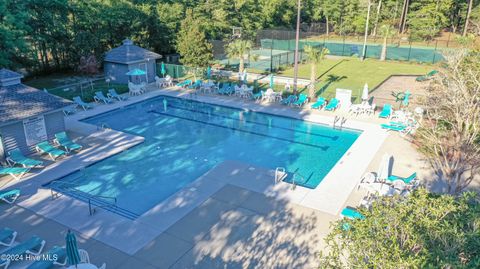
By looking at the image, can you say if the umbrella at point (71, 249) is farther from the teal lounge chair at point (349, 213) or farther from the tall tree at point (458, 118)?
the tall tree at point (458, 118)

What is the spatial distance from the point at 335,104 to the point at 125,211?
43.7 feet

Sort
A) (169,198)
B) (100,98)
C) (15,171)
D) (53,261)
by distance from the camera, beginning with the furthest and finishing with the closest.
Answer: (100,98)
(15,171)
(169,198)
(53,261)

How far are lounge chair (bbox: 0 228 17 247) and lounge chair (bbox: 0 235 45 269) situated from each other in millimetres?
582

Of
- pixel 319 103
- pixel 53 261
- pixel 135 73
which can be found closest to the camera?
pixel 53 261

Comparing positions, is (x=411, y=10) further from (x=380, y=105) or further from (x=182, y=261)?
(x=182, y=261)

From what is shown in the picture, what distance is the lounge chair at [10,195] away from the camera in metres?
10.6

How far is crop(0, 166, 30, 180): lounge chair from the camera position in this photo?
39.8ft

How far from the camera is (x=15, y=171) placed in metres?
12.2

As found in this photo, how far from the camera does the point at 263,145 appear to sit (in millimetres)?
16203

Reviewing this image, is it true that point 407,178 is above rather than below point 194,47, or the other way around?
below

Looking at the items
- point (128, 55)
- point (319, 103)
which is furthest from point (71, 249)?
point (128, 55)

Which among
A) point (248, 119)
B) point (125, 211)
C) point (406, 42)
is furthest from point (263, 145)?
point (406, 42)

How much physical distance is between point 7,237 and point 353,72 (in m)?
27.2

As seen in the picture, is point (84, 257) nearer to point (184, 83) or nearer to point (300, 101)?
point (300, 101)
